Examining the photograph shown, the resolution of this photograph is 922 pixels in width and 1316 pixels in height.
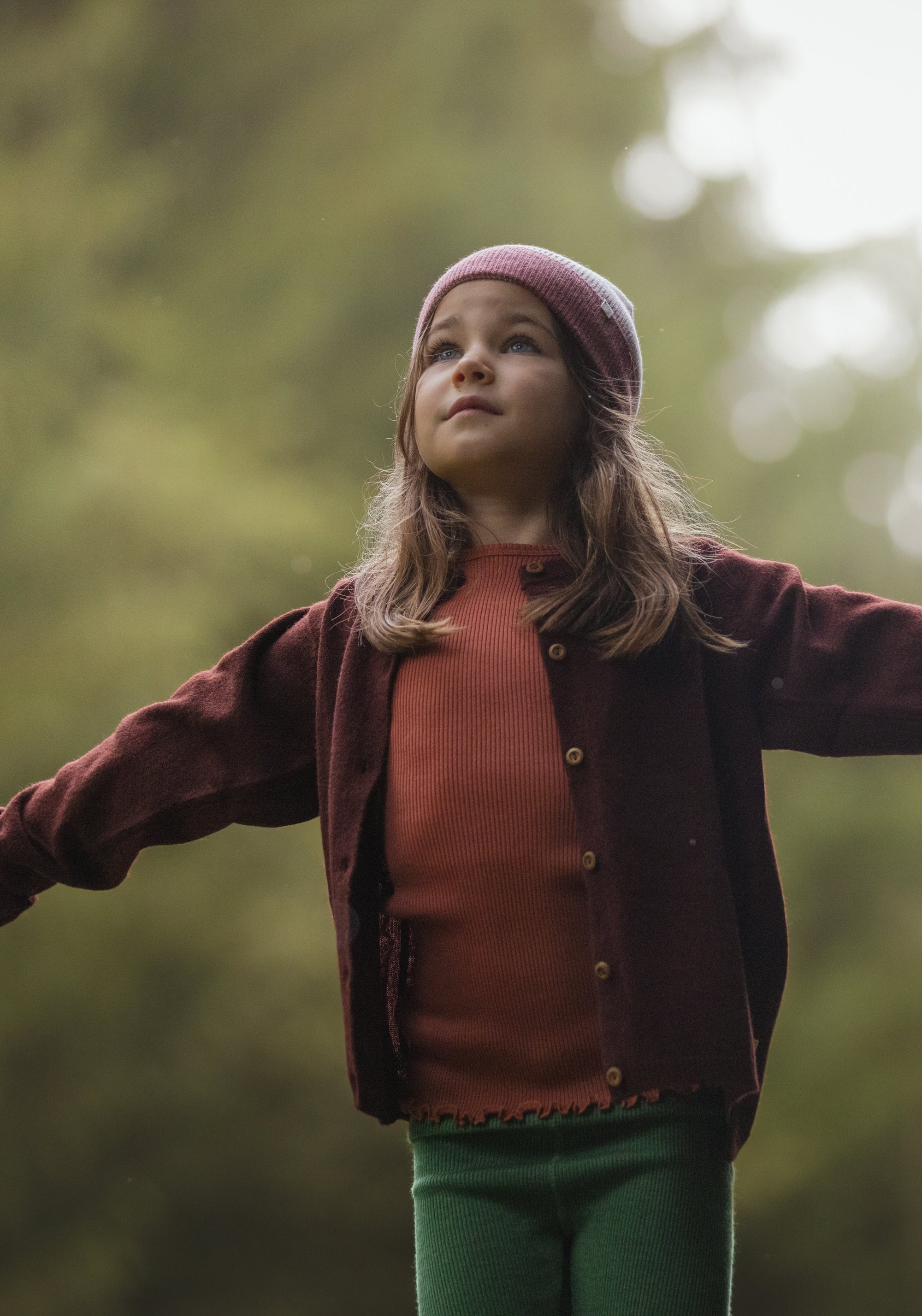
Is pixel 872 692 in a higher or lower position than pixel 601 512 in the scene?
lower

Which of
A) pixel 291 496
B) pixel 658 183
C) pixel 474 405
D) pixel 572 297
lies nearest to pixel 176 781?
pixel 474 405

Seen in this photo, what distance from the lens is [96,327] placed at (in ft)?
7.48

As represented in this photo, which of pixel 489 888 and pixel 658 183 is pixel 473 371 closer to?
pixel 489 888

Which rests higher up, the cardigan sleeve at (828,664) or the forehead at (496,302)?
the forehead at (496,302)

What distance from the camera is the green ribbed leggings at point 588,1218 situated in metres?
0.93

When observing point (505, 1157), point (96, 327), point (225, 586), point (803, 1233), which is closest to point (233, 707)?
point (505, 1157)

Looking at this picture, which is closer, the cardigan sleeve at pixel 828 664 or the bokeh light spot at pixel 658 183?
the cardigan sleeve at pixel 828 664

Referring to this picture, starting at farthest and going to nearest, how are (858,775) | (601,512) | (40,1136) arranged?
(858,775)
(40,1136)
(601,512)

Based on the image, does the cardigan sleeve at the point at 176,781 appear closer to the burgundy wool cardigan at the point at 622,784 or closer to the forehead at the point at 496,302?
the burgundy wool cardigan at the point at 622,784

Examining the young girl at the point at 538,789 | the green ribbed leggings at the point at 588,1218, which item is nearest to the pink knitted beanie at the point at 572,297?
the young girl at the point at 538,789

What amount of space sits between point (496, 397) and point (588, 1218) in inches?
24.8

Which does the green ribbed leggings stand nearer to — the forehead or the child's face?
the child's face

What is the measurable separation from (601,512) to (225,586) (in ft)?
4.09

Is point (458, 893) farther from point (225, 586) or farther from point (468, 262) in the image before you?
point (225, 586)
